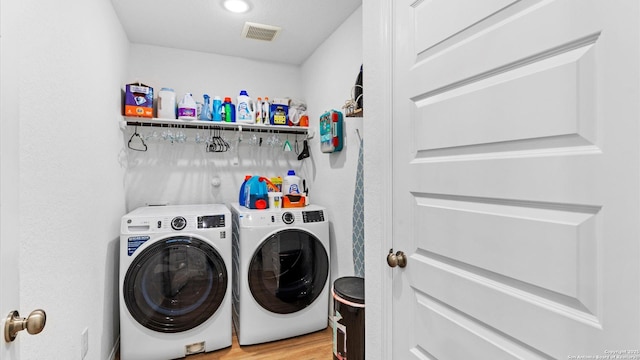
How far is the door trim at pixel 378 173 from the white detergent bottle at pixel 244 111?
161cm

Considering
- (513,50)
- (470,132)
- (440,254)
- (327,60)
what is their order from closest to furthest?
(513,50), (470,132), (440,254), (327,60)

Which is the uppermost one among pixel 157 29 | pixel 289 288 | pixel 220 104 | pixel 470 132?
pixel 157 29

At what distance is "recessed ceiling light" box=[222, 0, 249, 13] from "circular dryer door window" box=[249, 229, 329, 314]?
1640mm

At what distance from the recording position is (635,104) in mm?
544

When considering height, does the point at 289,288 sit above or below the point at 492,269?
below

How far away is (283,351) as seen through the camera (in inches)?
86.5

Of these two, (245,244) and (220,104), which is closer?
(245,244)

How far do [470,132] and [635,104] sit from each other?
343mm

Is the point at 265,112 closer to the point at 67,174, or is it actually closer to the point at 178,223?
the point at 178,223

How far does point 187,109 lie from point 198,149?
17.3 inches

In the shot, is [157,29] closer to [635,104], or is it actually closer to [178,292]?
[178,292]

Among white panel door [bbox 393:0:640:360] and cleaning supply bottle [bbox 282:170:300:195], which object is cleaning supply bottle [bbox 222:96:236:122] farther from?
white panel door [bbox 393:0:640:360]

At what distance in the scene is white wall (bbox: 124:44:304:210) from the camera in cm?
270

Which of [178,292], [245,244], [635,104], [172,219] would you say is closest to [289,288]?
[245,244]
